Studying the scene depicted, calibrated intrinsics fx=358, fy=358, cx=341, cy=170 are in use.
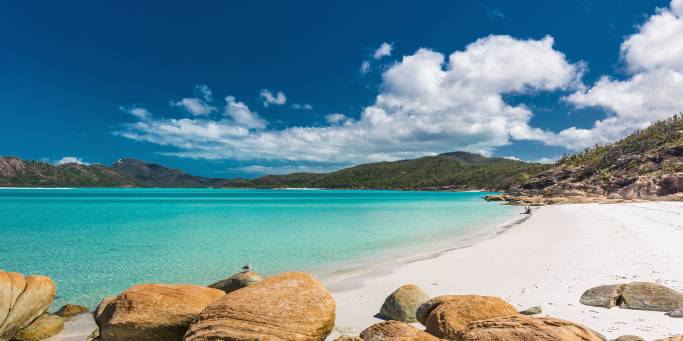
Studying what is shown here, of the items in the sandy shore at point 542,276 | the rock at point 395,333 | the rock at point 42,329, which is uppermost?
the rock at point 395,333

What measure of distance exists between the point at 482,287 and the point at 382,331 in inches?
284

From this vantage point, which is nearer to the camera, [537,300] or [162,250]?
[537,300]

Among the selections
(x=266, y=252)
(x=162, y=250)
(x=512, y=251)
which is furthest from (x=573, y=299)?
(x=162, y=250)

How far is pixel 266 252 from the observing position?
21344 mm

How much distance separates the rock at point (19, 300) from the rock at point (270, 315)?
5314mm

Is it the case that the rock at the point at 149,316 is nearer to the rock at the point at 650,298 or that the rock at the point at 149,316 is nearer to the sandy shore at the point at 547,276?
the sandy shore at the point at 547,276

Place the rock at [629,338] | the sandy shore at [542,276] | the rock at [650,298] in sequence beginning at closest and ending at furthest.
→ the rock at [629,338] < the rock at [650,298] < the sandy shore at [542,276]

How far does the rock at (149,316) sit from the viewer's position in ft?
22.0

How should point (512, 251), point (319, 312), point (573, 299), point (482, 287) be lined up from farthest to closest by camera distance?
point (512, 251) < point (482, 287) < point (573, 299) < point (319, 312)

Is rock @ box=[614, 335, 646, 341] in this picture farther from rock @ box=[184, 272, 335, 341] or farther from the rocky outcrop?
rock @ box=[184, 272, 335, 341]

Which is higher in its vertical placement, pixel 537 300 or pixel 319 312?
pixel 319 312

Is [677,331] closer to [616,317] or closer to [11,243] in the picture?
[616,317]

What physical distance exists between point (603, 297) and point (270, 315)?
8025 mm

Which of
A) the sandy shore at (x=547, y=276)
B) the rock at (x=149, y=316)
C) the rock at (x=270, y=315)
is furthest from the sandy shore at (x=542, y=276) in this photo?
the rock at (x=149, y=316)
